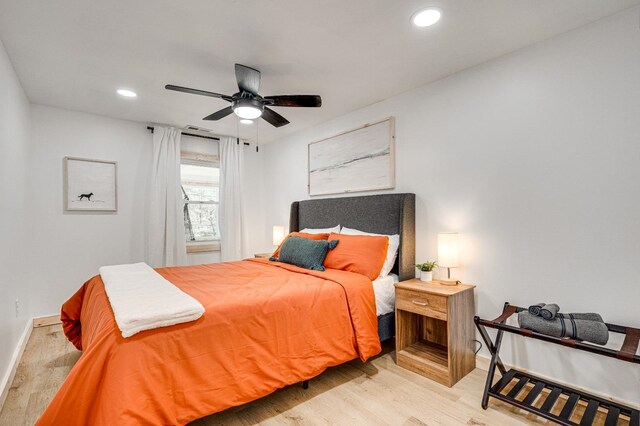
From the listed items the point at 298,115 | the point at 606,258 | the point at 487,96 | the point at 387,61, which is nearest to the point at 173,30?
the point at 387,61

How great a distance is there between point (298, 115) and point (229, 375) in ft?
9.80

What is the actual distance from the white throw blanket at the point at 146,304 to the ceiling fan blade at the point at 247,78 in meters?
1.60

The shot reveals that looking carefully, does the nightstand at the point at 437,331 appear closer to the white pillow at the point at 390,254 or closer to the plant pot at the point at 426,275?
the plant pot at the point at 426,275

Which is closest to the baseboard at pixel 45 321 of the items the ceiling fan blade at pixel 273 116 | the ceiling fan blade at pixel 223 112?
the ceiling fan blade at pixel 223 112

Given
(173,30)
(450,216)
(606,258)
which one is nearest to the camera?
(606,258)

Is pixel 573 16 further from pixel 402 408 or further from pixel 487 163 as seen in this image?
pixel 402 408

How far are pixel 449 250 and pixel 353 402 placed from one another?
1341mm

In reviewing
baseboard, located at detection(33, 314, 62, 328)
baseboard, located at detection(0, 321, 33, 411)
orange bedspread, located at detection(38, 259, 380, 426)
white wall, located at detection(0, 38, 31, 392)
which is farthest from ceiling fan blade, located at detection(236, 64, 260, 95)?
baseboard, located at detection(33, 314, 62, 328)

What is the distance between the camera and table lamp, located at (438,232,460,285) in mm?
2495

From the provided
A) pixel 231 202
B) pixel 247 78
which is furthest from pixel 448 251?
pixel 231 202

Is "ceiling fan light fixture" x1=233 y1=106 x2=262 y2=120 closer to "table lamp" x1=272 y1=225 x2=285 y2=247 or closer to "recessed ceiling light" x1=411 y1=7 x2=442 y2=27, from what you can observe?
"recessed ceiling light" x1=411 y1=7 x2=442 y2=27

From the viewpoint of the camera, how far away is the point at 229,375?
1.68 meters

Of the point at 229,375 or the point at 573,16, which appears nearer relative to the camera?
the point at 229,375

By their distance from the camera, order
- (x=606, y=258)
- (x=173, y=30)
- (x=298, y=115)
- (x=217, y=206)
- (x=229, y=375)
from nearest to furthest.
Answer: (x=229, y=375), (x=606, y=258), (x=173, y=30), (x=298, y=115), (x=217, y=206)
